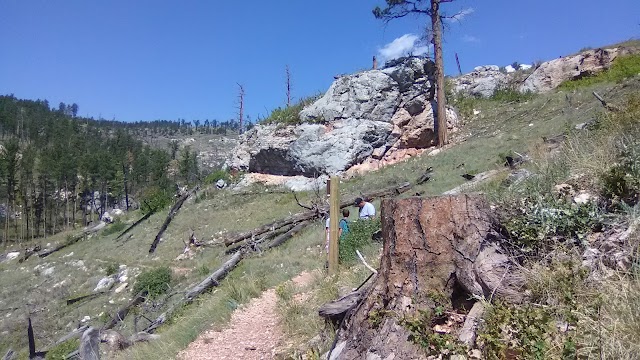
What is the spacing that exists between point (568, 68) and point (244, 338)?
68.2ft

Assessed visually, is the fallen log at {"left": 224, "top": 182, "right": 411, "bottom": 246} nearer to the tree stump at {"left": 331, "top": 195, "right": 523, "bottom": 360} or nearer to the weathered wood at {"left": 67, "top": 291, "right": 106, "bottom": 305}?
the weathered wood at {"left": 67, "top": 291, "right": 106, "bottom": 305}

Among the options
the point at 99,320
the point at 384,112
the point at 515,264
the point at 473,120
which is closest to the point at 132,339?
the point at 99,320

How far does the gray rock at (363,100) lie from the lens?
2081 centimetres

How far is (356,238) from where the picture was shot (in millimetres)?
7582

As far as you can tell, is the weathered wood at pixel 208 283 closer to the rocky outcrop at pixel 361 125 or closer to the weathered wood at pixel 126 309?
the weathered wood at pixel 126 309

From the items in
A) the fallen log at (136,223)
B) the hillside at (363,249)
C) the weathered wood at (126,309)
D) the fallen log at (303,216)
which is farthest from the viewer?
the fallen log at (136,223)

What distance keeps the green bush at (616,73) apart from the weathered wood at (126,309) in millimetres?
18175

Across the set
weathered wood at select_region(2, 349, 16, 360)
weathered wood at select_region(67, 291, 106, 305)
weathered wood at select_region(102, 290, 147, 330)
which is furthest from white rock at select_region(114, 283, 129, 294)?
weathered wood at select_region(2, 349, 16, 360)

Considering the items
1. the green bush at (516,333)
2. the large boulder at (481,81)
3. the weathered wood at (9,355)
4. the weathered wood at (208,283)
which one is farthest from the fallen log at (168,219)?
the green bush at (516,333)

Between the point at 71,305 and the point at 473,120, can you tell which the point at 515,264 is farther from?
the point at 473,120

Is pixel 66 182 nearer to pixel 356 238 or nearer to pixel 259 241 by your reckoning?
pixel 259 241

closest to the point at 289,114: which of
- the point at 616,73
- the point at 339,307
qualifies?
the point at 616,73

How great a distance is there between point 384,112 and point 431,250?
1803cm

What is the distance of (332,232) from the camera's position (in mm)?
6188
